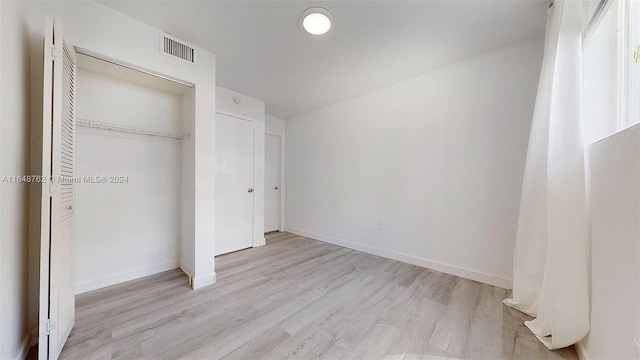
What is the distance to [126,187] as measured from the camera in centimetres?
226

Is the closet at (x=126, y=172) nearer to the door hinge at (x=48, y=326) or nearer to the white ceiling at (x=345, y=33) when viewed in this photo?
the white ceiling at (x=345, y=33)

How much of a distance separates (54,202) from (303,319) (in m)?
1.73

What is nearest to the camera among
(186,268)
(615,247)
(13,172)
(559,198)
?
(615,247)

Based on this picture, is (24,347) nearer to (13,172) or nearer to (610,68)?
(13,172)

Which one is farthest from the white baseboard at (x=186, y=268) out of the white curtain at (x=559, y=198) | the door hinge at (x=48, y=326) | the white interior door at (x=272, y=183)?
the white curtain at (x=559, y=198)

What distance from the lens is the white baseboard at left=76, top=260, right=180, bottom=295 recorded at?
202 cm

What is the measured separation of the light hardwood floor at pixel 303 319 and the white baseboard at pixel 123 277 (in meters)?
0.07

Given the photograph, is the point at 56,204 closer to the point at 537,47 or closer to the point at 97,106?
the point at 97,106

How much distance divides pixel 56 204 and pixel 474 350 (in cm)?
267

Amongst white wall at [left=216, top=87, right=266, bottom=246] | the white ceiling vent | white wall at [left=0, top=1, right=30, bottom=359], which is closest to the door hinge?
white wall at [left=0, top=1, right=30, bottom=359]

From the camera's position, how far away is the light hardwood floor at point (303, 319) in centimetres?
137

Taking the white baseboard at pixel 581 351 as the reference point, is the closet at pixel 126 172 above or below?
above

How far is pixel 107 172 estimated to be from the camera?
2141 mm

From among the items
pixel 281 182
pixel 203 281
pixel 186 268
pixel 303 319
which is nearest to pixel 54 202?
pixel 203 281
